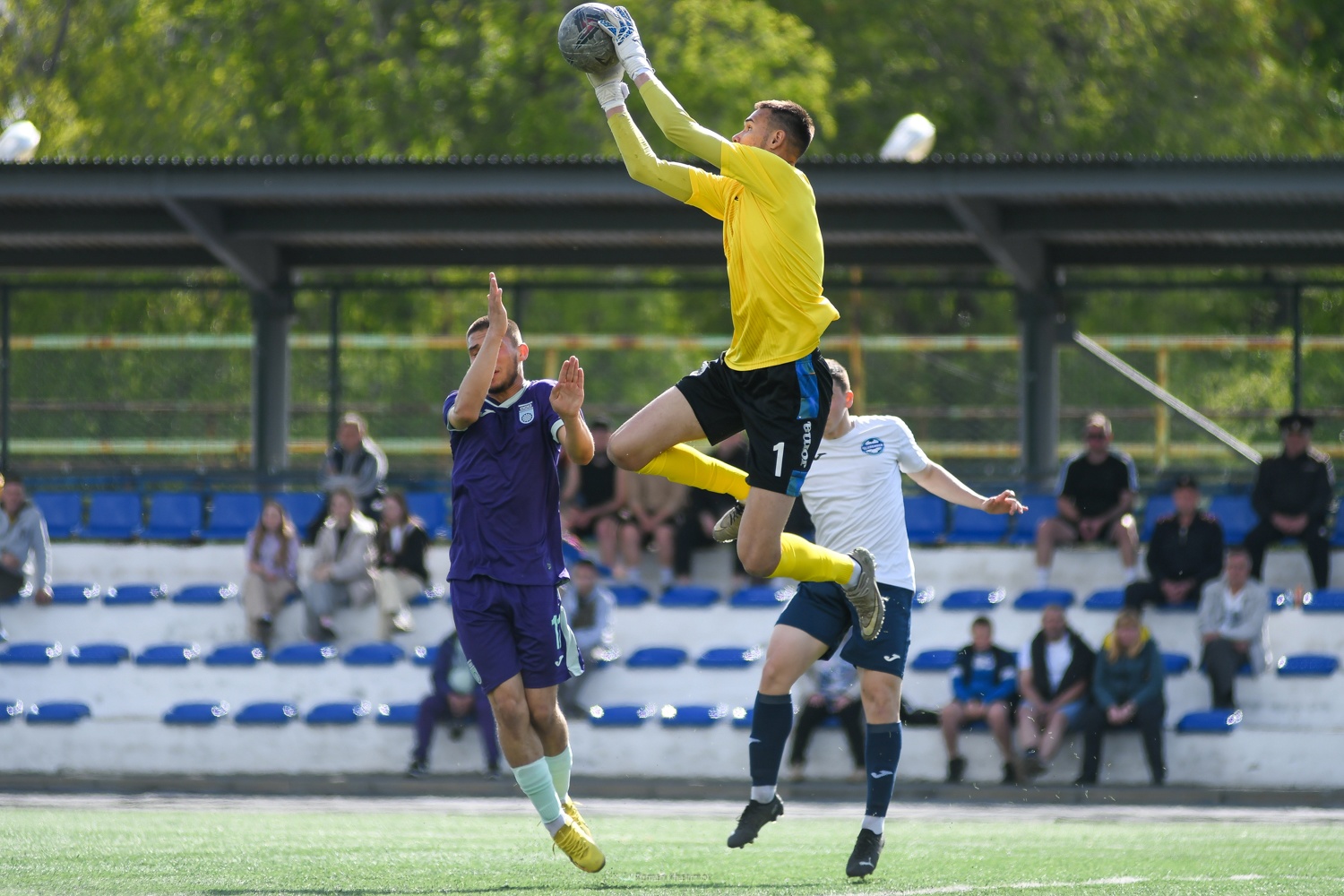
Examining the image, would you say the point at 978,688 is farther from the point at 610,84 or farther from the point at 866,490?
the point at 610,84

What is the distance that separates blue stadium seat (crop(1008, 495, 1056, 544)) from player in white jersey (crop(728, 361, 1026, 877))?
8.74 metres

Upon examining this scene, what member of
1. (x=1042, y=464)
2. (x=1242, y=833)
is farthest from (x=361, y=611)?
(x=1242, y=833)

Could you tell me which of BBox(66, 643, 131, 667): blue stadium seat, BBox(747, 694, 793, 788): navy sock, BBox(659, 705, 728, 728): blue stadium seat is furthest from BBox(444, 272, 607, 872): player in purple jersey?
BBox(66, 643, 131, 667): blue stadium seat

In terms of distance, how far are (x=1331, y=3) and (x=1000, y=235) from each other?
19760 millimetres

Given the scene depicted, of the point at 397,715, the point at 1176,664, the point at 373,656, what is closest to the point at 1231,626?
the point at 1176,664

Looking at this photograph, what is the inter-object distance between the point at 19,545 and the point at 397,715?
161 inches

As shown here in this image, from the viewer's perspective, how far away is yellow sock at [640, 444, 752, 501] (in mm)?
7723

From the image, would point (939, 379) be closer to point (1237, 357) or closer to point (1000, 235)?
point (1237, 357)

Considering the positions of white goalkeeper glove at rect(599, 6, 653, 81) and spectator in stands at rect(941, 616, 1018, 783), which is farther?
spectator in stands at rect(941, 616, 1018, 783)

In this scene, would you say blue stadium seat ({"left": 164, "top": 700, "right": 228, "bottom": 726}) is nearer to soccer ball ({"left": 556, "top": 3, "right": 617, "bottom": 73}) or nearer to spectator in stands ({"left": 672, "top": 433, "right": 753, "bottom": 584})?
spectator in stands ({"left": 672, "top": 433, "right": 753, "bottom": 584})

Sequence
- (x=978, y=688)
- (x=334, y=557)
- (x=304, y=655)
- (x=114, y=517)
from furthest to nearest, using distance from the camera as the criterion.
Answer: (x=114, y=517), (x=334, y=557), (x=304, y=655), (x=978, y=688)

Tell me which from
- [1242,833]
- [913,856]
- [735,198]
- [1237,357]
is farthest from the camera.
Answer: [1237,357]

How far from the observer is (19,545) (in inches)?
662

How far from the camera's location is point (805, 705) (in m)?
14.6
